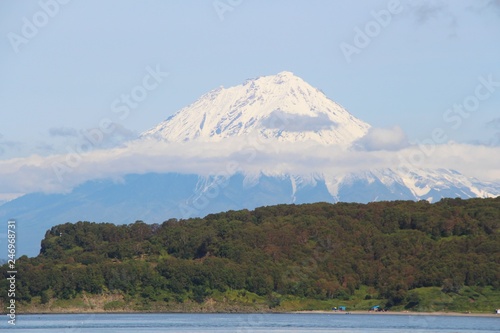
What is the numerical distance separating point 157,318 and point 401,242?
179ft

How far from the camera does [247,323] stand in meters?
148

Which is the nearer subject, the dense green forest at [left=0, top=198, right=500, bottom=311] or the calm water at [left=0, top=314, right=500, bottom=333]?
the calm water at [left=0, top=314, right=500, bottom=333]

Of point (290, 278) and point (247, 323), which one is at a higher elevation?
point (290, 278)

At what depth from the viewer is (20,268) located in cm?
18988

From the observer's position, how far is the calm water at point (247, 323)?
13325 centimetres

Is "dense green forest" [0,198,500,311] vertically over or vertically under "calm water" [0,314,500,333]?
over

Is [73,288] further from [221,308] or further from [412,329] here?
[412,329]

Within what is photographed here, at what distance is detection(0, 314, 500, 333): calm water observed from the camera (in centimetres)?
13325

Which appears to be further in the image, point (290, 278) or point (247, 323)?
point (290, 278)

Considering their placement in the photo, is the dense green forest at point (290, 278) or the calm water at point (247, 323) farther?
the dense green forest at point (290, 278)

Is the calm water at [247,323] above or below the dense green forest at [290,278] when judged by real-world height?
below

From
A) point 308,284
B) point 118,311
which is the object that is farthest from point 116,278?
point 308,284

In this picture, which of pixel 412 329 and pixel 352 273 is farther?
pixel 352 273

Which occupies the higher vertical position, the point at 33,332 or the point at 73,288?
the point at 73,288
